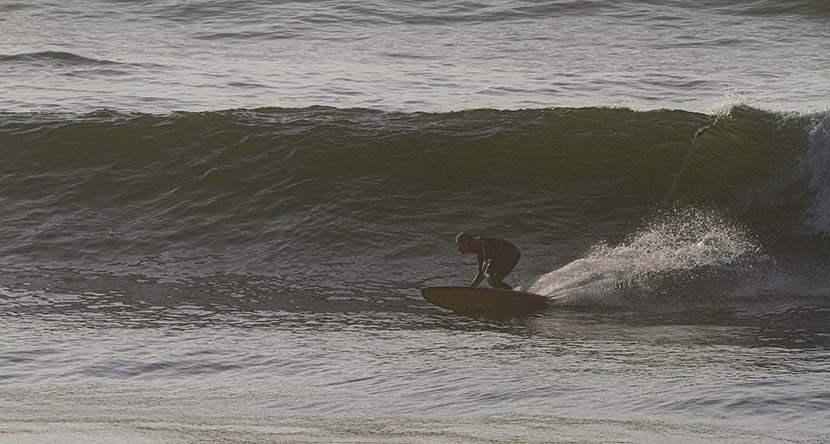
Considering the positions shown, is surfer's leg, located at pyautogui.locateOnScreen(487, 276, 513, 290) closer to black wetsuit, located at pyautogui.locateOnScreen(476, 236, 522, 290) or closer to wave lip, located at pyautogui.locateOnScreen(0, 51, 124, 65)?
black wetsuit, located at pyautogui.locateOnScreen(476, 236, 522, 290)

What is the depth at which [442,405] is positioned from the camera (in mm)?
6691

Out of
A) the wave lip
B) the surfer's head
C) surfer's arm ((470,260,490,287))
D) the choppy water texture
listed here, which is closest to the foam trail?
surfer's arm ((470,260,490,287))

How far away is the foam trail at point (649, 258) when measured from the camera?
10516 millimetres

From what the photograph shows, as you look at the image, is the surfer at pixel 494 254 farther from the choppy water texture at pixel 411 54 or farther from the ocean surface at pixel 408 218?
the choppy water texture at pixel 411 54

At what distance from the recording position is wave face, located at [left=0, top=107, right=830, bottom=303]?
12.0 metres

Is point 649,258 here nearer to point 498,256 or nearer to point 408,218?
point 498,256

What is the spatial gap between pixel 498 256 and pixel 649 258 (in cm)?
183

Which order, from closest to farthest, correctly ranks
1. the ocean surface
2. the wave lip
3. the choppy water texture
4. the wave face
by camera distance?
the ocean surface, the wave face, the choppy water texture, the wave lip

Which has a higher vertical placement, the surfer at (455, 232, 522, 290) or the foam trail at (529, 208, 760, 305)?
the surfer at (455, 232, 522, 290)

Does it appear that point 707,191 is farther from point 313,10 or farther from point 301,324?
point 313,10

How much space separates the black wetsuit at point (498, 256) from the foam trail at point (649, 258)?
50cm

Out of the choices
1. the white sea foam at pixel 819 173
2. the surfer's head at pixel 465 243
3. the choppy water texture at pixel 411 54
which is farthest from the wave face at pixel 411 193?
the choppy water texture at pixel 411 54

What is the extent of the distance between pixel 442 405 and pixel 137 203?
330 inches

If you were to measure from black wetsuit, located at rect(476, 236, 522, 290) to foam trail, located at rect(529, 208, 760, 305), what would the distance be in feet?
1.65
